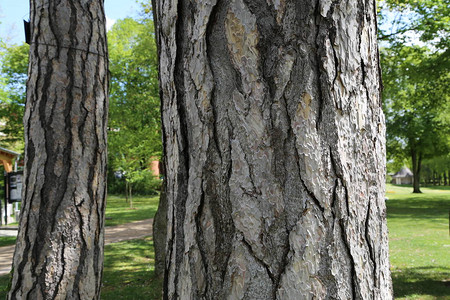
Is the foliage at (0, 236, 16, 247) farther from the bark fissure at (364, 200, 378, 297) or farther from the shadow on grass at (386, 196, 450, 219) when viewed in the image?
the shadow on grass at (386, 196, 450, 219)

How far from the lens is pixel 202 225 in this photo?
3.80ft

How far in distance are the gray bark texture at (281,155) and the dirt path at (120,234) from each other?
955cm

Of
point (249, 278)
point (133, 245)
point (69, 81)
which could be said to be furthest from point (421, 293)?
point (133, 245)

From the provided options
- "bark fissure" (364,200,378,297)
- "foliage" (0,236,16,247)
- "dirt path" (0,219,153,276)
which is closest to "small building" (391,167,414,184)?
"dirt path" (0,219,153,276)

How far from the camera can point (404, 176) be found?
252ft

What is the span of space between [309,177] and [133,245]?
1165 cm

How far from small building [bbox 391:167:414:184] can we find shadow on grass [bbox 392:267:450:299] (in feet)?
242

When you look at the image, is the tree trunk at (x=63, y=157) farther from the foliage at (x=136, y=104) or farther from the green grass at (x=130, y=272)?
the foliage at (x=136, y=104)

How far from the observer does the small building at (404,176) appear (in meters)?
76.8

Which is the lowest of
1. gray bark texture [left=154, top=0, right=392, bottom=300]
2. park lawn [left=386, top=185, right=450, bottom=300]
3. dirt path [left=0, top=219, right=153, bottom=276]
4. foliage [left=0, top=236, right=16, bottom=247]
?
park lawn [left=386, top=185, right=450, bottom=300]

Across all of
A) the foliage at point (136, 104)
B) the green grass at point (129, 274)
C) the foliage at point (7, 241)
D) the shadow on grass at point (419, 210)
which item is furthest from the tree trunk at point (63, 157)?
the shadow on grass at point (419, 210)

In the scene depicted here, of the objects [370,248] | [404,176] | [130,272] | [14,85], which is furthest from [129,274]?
[404,176]

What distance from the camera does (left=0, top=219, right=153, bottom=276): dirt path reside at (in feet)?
33.8

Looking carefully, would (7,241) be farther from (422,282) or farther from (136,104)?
(422,282)
